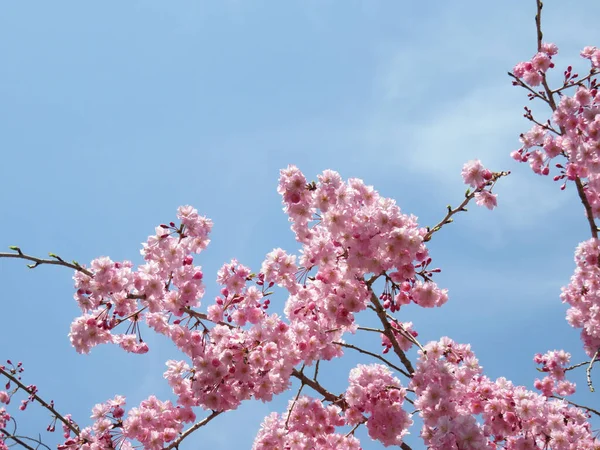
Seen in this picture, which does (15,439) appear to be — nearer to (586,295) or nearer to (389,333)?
(389,333)

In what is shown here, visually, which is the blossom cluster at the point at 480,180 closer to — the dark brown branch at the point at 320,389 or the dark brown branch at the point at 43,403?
the dark brown branch at the point at 320,389

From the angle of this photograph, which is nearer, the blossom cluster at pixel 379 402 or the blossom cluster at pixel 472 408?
the blossom cluster at pixel 472 408

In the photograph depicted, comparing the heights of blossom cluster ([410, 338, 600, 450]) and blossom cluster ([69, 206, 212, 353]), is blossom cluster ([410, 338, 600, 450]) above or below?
below

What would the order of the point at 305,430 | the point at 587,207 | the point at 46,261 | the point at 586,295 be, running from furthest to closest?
the point at 586,295, the point at 587,207, the point at 305,430, the point at 46,261

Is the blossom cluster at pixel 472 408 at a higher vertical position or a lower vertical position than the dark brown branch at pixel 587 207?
lower

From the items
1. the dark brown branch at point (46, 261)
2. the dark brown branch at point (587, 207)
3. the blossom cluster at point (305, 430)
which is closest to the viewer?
the dark brown branch at point (46, 261)

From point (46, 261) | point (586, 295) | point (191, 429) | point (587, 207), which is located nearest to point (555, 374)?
point (586, 295)

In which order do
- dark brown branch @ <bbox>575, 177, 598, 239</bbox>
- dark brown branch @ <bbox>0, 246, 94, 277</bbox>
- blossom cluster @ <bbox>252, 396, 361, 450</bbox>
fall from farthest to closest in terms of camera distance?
dark brown branch @ <bbox>575, 177, 598, 239</bbox> < blossom cluster @ <bbox>252, 396, 361, 450</bbox> < dark brown branch @ <bbox>0, 246, 94, 277</bbox>

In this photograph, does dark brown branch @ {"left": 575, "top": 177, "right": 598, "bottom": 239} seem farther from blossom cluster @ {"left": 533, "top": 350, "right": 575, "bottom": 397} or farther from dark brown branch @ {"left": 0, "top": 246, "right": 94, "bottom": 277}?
dark brown branch @ {"left": 0, "top": 246, "right": 94, "bottom": 277}

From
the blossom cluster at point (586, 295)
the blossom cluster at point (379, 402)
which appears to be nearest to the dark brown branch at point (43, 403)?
the blossom cluster at point (379, 402)

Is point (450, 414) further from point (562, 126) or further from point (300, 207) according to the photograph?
point (562, 126)

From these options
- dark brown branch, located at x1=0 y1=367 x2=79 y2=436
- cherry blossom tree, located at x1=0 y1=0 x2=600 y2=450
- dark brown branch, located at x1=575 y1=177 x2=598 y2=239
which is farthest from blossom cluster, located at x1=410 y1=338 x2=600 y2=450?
dark brown branch, located at x1=0 y1=367 x2=79 y2=436

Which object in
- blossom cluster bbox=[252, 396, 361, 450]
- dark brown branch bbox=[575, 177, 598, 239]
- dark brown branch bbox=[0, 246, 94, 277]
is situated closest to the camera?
→ dark brown branch bbox=[0, 246, 94, 277]

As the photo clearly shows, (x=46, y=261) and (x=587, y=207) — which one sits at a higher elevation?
(x=587, y=207)
